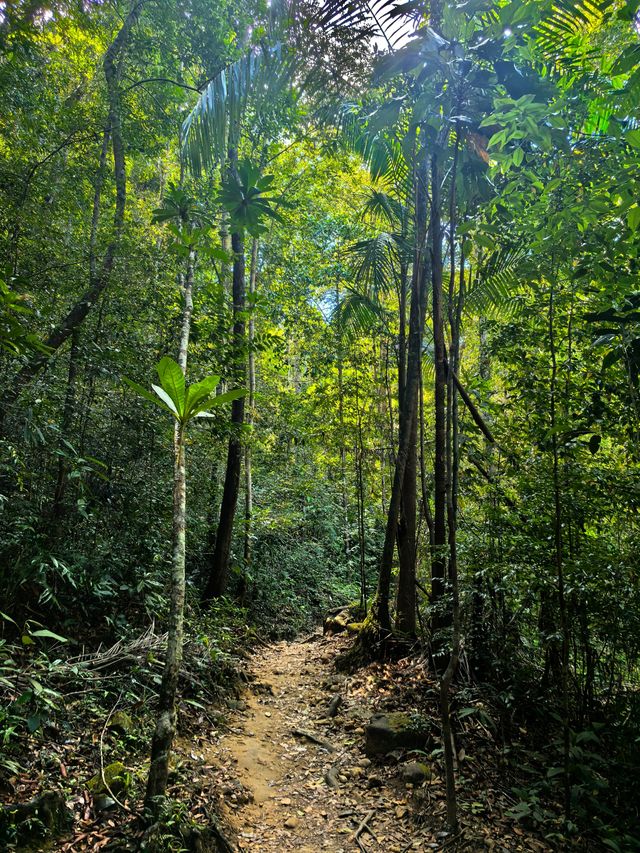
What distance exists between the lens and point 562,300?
365 centimetres

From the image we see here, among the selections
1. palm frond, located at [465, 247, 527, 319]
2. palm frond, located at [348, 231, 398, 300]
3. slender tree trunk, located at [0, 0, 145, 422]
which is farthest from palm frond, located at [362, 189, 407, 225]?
slender tree trunk, located at [0, 0, 145, 422]

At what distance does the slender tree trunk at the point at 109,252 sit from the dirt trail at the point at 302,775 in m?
3.83

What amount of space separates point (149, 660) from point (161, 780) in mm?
1238

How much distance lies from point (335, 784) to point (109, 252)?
6372 millimetres

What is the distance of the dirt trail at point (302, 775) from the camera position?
11.6 feet

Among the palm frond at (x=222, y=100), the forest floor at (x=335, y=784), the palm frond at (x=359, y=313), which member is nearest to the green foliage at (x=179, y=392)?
the forest floor at (x=335, y=784)

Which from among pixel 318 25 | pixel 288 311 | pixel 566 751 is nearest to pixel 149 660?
pixel 566 751

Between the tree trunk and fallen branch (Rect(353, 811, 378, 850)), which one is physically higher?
the tree trunk

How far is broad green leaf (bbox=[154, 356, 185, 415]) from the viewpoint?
282 cm

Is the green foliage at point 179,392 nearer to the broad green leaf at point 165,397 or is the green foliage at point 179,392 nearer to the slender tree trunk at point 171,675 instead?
the broad green leaf at point 165,397

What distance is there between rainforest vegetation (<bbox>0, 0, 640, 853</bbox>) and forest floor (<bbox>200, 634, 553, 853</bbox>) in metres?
0.08

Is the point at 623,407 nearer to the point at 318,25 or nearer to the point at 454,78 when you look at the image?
the point at 454,78

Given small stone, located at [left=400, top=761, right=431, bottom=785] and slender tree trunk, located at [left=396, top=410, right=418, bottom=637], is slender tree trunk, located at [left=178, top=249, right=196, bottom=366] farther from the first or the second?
small stone, located at [left=400, top=761, right=431, bottom=785]

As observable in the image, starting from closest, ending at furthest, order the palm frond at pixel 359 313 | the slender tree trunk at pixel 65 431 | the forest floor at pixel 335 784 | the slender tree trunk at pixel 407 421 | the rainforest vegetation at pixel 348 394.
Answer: the rainforest vegetation at pixel 348 394 → the forest floor at pixel 335 784 → the slender tree trunk at pixel 65 431 → the slender tree trunk at pixel 407 421 → the palm frond at pixel 359 313
